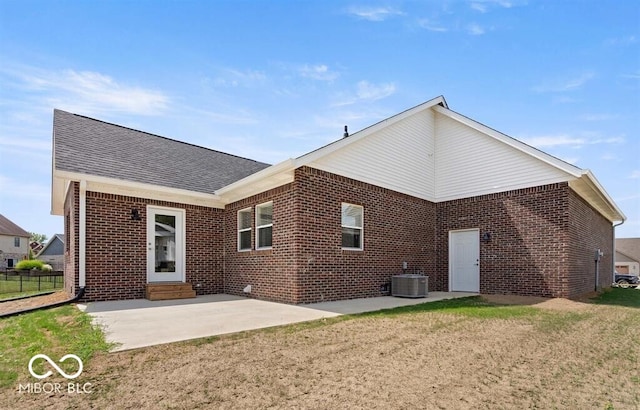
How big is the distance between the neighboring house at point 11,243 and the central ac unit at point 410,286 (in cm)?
4661

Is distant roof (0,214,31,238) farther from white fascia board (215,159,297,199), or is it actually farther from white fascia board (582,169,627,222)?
white fascia board (582,169,627,222)

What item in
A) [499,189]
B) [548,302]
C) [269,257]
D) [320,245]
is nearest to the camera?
[320,245]

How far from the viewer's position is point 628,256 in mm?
50406

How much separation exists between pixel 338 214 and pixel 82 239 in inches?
247

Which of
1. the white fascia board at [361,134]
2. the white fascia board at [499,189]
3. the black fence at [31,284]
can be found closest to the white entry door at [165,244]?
the white fascia board at [361,134]

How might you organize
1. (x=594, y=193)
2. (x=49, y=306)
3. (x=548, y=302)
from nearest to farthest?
(x=49, y=306), (x=548, y=302), (x=594, y=193)

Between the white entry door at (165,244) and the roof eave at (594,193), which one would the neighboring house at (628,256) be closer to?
the roof eave at (594,193)

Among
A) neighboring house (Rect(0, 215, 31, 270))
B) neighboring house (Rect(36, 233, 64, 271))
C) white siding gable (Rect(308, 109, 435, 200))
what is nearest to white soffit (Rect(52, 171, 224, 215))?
white siding gable (Rect(308, 109, 435, 200))

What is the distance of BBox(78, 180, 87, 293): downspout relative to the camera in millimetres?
8594

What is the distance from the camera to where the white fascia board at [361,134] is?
28.2ft

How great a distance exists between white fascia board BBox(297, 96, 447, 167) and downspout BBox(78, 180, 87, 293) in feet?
17.4

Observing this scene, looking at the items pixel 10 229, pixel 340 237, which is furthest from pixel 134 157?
pixel 10 229

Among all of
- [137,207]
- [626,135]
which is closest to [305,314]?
[137,207]

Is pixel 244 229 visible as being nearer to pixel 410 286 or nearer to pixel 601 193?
pixel 410 286
